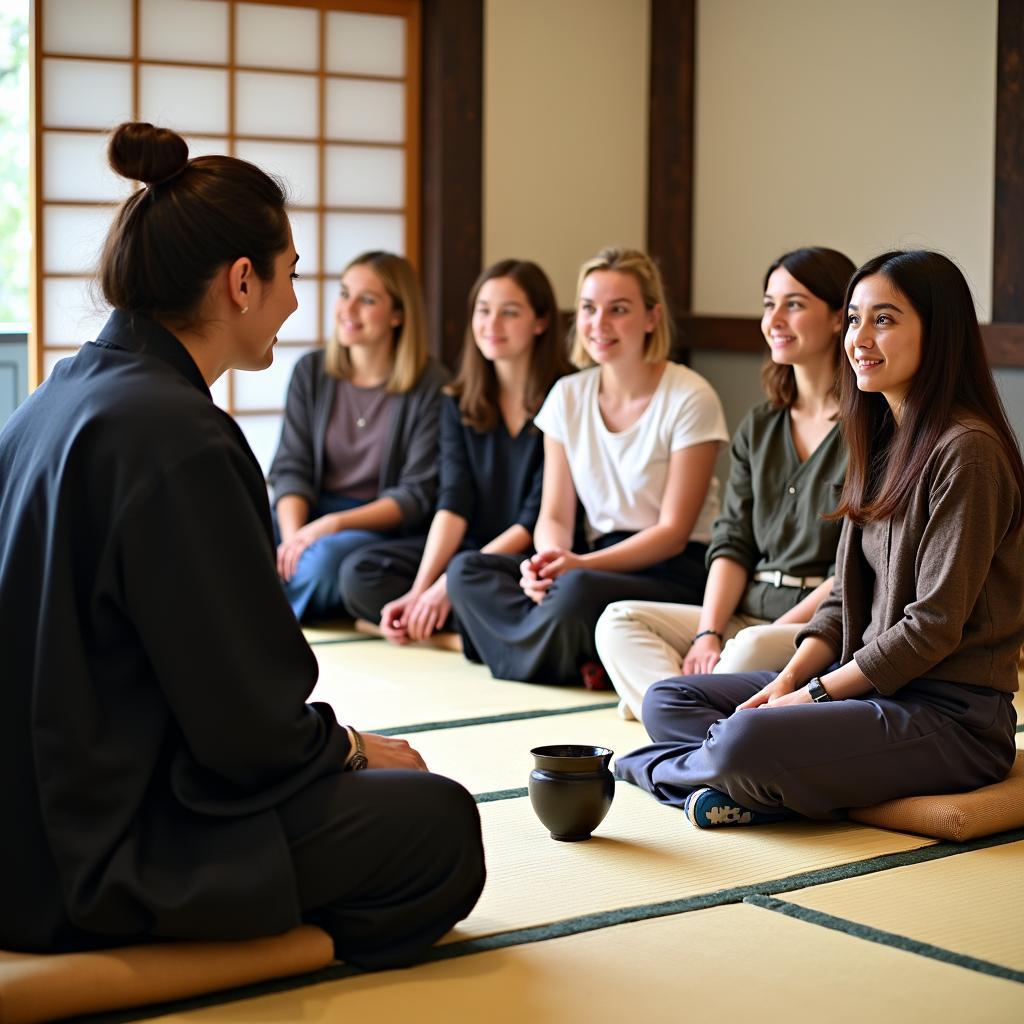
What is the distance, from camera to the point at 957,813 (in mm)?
2484

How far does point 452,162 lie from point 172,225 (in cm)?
392

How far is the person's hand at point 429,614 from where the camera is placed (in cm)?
429

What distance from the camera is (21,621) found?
1800mm

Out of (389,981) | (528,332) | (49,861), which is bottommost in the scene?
(389,981)

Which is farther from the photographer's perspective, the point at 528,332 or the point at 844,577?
the point at 528,332

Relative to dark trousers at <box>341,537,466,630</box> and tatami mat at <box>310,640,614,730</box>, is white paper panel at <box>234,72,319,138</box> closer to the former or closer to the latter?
dark trousers at <box>341,537,466,630</box>

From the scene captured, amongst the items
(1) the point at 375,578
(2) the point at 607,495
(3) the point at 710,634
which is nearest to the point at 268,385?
(1) the point at 375,578

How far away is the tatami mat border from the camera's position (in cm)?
186

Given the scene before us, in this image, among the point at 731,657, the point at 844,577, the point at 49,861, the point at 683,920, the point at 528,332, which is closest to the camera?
the point at 49,861

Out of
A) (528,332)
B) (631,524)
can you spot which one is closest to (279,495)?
(528,332)

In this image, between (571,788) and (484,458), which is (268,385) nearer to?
(484,458)

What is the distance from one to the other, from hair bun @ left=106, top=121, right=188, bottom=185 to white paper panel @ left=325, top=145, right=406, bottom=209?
3.87 m

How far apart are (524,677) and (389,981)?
6.51ft

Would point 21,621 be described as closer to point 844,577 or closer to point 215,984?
point 215,984
